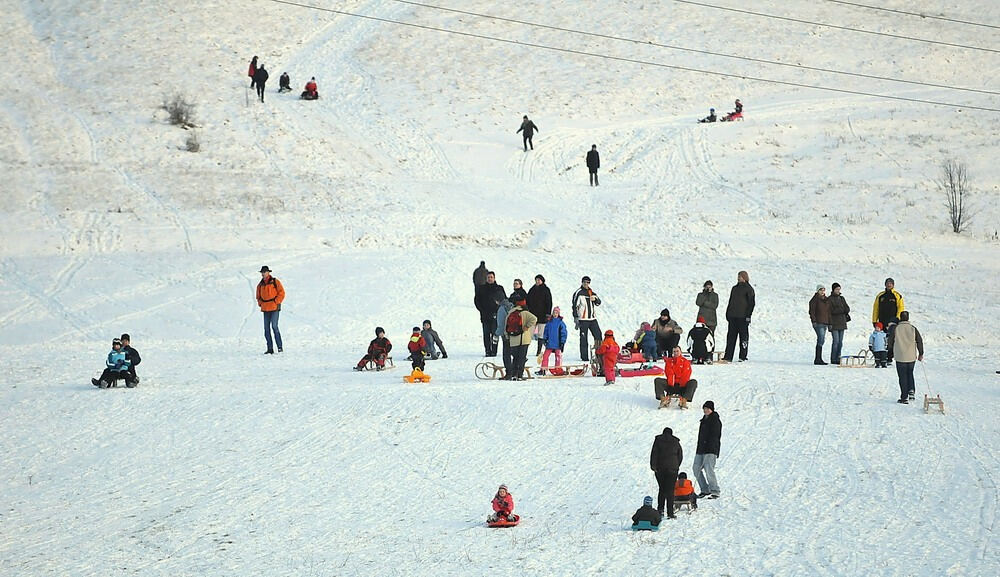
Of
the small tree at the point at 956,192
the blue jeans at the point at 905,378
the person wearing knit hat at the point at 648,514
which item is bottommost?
the person wearing knit hat at the point at 648,514

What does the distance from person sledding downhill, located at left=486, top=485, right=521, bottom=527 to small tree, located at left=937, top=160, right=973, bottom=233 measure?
27.1m

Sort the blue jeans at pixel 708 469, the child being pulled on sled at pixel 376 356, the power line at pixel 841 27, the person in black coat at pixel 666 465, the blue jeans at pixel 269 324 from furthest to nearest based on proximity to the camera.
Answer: the power line at pixel 841 27 < the blue jeans at pixel 269 324 < the child being pulled on sled at pixel 376 356 < the blue jeans at pixel 708 469 < the person in black coat at pixel 666 465

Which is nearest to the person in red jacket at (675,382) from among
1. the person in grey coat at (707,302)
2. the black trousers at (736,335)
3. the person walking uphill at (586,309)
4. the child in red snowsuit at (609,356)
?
the child in red snowsuit at (609,356)

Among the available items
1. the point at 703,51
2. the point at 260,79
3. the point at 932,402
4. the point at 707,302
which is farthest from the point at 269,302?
the point at 703,51

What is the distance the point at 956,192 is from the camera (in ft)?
120

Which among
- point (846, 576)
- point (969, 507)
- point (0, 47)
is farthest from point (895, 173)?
point (0, 47)

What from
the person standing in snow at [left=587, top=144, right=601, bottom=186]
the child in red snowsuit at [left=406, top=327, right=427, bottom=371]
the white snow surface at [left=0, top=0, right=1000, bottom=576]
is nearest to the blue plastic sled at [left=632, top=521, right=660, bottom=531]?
the white snow surface at [left=0, top=0, right=1000, bottom=576]

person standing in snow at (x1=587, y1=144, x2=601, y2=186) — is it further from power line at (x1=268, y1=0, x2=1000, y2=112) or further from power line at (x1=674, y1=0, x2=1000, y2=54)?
power line at (x1=674, y1=0, x2=1000, y2=54)

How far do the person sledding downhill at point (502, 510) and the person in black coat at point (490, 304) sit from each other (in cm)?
854

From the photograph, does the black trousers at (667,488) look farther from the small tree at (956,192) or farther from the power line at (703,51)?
the power line at (703,51)

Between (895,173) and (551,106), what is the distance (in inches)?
606

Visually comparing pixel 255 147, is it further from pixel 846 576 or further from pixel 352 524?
pixel 846 576

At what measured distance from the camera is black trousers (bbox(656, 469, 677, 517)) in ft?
39.0

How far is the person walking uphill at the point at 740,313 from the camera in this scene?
19.8m
